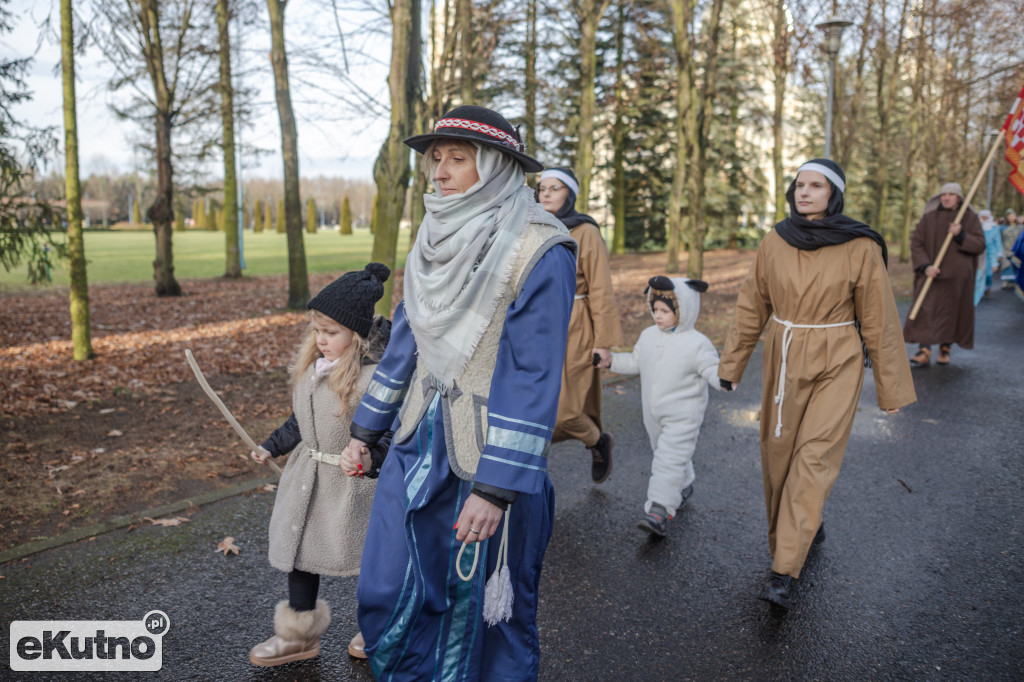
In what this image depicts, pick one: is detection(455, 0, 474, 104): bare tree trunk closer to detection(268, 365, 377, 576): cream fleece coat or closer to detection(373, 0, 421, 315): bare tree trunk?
detection(373, 0, 421, 315): bare tree trunk

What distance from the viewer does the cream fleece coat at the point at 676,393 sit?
4.66 metres

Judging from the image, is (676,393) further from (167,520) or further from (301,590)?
(167,520)

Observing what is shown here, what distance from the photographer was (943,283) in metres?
10.0

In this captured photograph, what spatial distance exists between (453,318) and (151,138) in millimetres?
25881

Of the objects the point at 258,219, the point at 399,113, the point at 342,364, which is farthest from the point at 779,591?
the point at 258,219

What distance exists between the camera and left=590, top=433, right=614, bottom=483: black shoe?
17.4 ft

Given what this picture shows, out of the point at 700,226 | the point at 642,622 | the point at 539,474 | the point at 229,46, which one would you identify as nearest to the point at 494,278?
the point at 539,474

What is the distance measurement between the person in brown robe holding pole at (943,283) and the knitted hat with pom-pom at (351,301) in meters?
8.77

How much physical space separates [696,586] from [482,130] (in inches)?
107

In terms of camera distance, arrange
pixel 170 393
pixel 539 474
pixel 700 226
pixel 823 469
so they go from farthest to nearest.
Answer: pixel 700 226 → pixel 170 393 → pixel 823 469 → pixel 539 474

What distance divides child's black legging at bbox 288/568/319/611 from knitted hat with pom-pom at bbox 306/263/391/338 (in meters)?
1.05

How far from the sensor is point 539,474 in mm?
2240

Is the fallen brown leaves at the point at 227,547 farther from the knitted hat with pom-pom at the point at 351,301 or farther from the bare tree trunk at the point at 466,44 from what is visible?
the bare tree trunk at the point at 466,44

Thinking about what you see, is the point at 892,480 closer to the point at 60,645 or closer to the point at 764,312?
the point at 764,312
